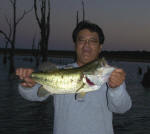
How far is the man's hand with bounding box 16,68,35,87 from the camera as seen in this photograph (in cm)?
366

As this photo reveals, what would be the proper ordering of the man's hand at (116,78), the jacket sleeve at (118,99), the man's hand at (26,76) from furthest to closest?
the man's hand at (26,76), the jacket sleeve at (118,99), the man's hand at (116,78)

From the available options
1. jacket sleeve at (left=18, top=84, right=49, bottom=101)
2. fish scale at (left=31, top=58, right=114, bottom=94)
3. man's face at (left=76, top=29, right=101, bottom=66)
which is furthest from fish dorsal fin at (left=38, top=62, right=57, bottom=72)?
man's face at (left=76, top=29, right=101, bottom=66)

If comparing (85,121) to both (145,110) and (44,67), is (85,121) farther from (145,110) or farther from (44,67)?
(145,110)

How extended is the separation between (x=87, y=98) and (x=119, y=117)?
9422 millimetres

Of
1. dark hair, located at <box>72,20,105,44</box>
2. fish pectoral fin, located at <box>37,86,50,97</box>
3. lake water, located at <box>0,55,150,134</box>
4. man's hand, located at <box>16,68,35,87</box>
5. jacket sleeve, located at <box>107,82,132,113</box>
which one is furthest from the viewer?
lake water, located at <box>0,55,150,134</box>

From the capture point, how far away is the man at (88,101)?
3326mm

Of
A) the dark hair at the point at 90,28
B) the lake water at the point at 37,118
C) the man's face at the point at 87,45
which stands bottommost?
the lake water at the point at 37,118

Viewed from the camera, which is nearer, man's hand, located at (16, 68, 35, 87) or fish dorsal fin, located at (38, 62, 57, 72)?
fish dorsal fin, located at (38, 62, 57, 72)

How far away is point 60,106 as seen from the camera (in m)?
3.64

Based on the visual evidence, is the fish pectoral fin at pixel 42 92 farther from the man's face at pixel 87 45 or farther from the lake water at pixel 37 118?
the lake water at pixel 37 118

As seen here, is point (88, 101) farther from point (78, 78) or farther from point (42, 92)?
point (42, 92)

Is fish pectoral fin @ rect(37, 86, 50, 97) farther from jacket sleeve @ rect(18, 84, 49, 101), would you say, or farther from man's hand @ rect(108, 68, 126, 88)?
man's hand @ rect(108, 68, 126, 88)

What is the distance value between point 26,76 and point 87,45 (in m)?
1.11

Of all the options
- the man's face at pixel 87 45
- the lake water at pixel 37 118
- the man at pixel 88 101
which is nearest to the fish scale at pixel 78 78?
the man at pixel 88 101
